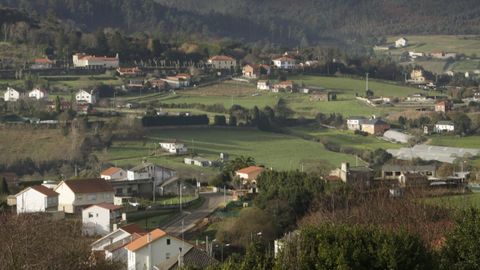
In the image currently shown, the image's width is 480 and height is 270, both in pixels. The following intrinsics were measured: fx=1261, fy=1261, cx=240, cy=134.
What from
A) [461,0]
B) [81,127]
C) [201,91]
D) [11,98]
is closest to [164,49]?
[201,91]

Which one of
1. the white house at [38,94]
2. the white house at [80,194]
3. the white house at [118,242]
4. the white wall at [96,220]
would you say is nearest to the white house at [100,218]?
the white wall at [96,220]

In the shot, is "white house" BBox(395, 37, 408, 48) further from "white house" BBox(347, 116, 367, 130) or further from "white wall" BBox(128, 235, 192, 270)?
"white wall" BBox(128, 235, 192, 270)

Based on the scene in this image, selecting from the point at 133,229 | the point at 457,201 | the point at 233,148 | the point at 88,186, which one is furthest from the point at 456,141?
the point at 133,229

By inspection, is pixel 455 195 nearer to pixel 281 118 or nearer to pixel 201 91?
pixel 281 118

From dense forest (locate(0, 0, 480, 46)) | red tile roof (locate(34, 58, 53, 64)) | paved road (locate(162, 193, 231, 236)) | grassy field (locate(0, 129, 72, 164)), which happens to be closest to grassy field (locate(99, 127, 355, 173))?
grassy field (locate(0, 129, 72, 164))

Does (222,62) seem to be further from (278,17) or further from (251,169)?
(278,17)

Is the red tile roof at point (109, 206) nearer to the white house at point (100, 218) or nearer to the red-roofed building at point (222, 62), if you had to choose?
the white house at point (100, 218)
